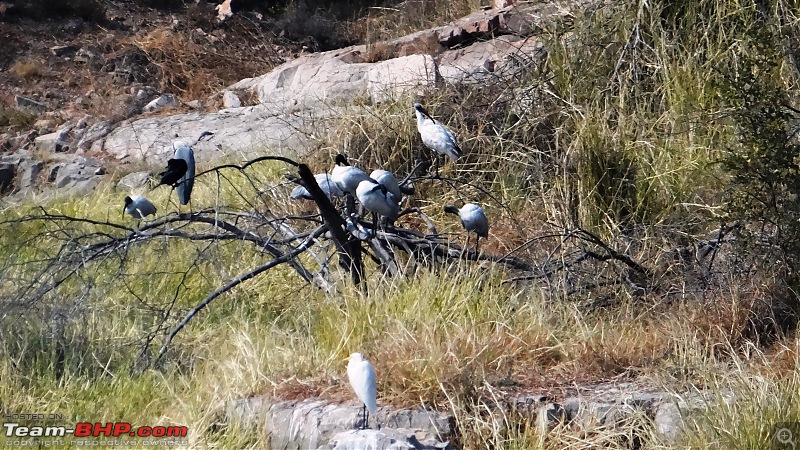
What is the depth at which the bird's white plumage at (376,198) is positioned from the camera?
476 centimetres

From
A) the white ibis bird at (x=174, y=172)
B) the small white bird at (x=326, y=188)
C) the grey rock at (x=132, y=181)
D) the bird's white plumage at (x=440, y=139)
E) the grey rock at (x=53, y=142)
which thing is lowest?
the grey rock at (x=53, y=142)

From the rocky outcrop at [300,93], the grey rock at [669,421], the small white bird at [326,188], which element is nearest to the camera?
the grey rock at [669,421]

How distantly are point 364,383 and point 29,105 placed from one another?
325 inches

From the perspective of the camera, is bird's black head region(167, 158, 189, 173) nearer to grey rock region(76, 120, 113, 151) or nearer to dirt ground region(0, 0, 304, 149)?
grey rock region(76, 120, 113, 151)

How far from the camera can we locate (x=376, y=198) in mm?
4793

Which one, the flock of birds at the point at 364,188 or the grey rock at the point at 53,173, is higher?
the flock of birds at the point at 364,188

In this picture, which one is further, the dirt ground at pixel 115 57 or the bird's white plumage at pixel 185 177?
the dirt ground at pixel 115 57

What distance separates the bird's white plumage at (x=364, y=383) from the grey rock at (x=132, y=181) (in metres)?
5.18

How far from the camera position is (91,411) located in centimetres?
420

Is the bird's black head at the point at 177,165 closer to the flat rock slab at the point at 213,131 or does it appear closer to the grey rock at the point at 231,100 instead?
the flat rock slab at the point at 213,131

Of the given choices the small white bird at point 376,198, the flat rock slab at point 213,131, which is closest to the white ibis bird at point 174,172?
the small white bird at point 376,198

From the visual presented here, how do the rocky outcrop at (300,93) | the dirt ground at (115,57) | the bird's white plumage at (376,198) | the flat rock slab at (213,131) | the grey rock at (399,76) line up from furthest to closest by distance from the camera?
1. the dirt ground at (115,57)
2. the flat rock slab at (213,131)
3. the rocky outcrop at (300,93)
4. the grey rock at (399,76)
5. the bird's white plumage at (376,198)

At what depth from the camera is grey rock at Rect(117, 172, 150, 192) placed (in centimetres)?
841

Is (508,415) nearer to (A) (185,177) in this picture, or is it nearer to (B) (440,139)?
(A) (185,177)
